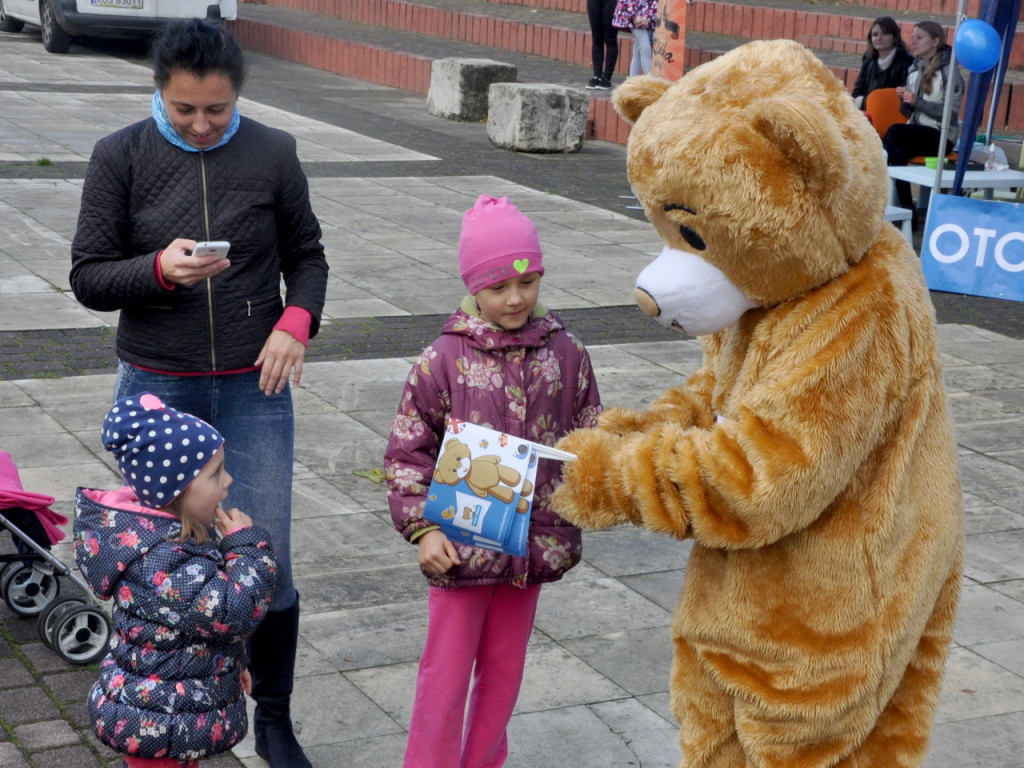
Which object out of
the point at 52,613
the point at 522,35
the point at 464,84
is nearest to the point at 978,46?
the point at 52,613

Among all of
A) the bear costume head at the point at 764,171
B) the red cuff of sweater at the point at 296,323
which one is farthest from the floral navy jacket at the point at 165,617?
the bear costume head at the point at 764,171

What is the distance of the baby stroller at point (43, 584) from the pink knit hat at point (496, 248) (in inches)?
69.9

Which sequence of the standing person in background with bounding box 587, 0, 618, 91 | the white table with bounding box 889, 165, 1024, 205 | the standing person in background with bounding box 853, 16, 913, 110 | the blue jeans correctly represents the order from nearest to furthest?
1. the blue jeans
2. the white table with bounding box 889, 165, 1024, 205
3. the standing person in background with bounding box 853, 16, 913, 110
4. the standing person in background with bounding box 587, 0, 618, 91

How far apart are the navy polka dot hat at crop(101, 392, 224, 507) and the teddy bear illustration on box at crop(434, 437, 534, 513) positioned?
1.66ft

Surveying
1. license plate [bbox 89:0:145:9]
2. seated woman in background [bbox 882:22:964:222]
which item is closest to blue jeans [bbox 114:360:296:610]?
seated woman in background [bbox 882:22:964:222]

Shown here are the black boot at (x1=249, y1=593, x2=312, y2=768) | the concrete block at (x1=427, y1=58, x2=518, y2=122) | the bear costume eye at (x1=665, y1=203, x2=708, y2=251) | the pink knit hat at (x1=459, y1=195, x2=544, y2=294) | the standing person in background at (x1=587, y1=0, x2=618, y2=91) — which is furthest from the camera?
the standing person in background at (x1=587, y1=0, x2=618, y2=91)

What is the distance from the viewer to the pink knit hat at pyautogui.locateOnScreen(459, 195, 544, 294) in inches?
119

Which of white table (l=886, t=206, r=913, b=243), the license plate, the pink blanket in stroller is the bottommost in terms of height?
white table (l=886, t=206, r=913, b=243)

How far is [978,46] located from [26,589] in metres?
7.15

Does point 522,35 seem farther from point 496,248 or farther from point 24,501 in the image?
point 496,248

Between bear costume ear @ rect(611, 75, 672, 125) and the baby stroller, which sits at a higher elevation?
bear costume ear @ rect(611, 75, 672, 125)

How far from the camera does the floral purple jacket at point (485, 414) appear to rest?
3.04 metres

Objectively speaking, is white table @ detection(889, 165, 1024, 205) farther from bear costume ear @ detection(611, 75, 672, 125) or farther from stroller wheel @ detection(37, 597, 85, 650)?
bear costume ear @ detection(611, 75, 672, 125)

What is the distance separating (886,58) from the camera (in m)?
12.4
